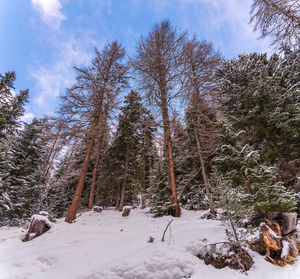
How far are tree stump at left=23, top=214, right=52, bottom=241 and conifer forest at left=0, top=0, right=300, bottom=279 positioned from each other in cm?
4

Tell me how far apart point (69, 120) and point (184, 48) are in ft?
25.6

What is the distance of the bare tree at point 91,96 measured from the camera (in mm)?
8703

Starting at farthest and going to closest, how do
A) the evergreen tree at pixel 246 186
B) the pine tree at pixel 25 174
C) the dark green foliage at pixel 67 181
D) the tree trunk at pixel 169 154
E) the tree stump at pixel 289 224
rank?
the pine tree at pixel 25 174 < the dark green foliage at pixel 67 181 < the tree trunk at pixel 169 154 < the tree stump at pixel 289 224 < the evergreen tree at pixel 246 186

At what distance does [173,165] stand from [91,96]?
6.69 meters

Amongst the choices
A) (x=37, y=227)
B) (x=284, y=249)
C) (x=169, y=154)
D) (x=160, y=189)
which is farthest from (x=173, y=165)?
(x=37, y=227)

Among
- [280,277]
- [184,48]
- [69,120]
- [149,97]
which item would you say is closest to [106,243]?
[280,277]

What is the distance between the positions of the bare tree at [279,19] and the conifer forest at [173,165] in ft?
0.11

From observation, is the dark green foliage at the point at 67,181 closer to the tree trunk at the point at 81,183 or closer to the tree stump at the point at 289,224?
the tree trunk at the point at 81,183

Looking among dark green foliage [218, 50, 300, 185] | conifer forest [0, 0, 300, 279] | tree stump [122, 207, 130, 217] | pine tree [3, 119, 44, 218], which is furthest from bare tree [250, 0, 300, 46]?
pine tree [3, 119, 44, 218]

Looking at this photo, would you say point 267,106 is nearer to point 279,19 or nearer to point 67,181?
point 279,19

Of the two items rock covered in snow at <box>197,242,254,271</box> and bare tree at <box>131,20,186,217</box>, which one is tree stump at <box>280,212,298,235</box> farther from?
bare tree at <box>131,20,186,217</box>

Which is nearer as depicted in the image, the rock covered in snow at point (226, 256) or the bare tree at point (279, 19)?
the rock covered in snow at point (226, 256)

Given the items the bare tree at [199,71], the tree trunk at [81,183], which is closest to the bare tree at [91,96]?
the tree trunk at [81,183]

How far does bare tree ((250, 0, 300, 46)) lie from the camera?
220 inches
